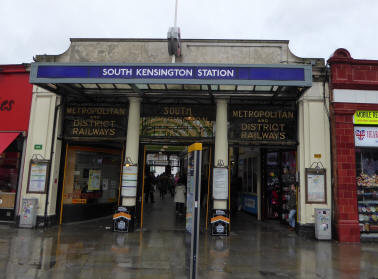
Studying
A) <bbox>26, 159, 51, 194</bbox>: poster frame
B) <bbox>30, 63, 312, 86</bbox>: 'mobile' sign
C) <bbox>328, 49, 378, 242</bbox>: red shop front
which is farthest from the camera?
<bbox>26, 159, 51, 194</bbox>: poster frame

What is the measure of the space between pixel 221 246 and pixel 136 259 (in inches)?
89.9

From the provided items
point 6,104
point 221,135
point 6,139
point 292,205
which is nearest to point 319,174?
point 292,205

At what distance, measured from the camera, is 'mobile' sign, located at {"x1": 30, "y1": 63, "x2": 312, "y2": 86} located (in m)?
7.42

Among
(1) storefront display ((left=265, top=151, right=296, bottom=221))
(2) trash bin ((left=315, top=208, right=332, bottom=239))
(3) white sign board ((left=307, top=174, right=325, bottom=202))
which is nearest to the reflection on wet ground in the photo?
(2) trash bin ((left=315, top=208, right=332, bottom=239))

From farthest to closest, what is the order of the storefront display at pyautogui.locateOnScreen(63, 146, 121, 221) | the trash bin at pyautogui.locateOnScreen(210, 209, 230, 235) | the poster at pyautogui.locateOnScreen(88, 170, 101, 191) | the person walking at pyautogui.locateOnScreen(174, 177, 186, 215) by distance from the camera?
the person walking at pyautogui.locateOnScreen(174, 177, 186, 215) → the poster at pyautogui.locateOnScreen(88, 170, 101, 191) → the storefront display at pyautogui.locateOnScreen(63, 146, 121, 221) → the trash bin at pyautogui.locateOnScreen(210, 209, 230, 235)

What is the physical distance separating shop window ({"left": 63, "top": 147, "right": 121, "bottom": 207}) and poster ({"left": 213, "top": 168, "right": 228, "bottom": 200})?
14.8ft

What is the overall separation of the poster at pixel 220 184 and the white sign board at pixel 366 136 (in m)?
4.20

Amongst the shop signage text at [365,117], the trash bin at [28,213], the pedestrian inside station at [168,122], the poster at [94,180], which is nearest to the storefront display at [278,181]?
the pedestrian inside station at [168,122]

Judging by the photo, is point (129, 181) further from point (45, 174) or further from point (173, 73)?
point (173, 73)

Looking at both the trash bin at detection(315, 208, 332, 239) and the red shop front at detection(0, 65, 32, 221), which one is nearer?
the trash bin at detection(315, 208, 332, 239)

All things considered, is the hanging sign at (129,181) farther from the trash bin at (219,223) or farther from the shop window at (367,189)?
the shop window at (367,189)

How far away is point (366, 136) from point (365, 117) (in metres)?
0.59

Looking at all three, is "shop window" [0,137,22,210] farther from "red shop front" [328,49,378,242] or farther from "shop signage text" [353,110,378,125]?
"shop signage text" [353,110,378,125]

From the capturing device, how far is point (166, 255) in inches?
252
